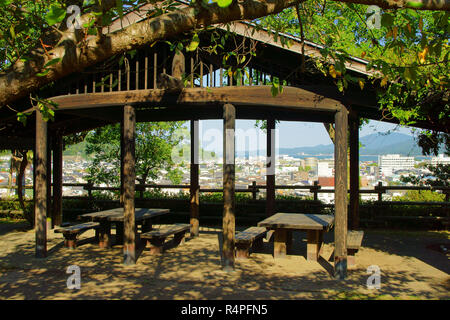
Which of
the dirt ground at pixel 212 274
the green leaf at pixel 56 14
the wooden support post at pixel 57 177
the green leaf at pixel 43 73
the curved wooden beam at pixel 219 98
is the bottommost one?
the dirt ground at pixel 212 274

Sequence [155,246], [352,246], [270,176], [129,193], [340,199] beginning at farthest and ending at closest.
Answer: [270,176], [155,246], [129,193], [352,246], [340,199]

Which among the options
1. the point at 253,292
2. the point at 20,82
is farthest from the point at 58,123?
the point at 20,82

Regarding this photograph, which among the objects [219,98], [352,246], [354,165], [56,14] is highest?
[219,98]

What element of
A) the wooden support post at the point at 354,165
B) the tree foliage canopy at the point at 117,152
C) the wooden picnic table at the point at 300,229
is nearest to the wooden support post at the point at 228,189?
the wooden picnic table at the point at 300,229

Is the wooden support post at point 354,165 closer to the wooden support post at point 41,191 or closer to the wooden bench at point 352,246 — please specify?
the wooden bench at point 352,246

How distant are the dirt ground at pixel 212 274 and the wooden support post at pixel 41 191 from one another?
35cm

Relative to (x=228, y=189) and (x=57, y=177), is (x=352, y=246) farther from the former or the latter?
Result: (x=57, y=177)

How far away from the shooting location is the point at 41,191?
8234 millimetres

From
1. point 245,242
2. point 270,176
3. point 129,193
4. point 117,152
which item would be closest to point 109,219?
point 129,193

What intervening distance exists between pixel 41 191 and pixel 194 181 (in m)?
4.03

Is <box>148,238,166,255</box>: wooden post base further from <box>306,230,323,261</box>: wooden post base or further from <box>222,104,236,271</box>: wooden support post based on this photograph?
<box>306,230,323,261</box>: wooden post base

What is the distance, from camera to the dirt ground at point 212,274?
241 inches

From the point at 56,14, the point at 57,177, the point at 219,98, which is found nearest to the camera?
the point at 56,14

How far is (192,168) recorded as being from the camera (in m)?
11.2
